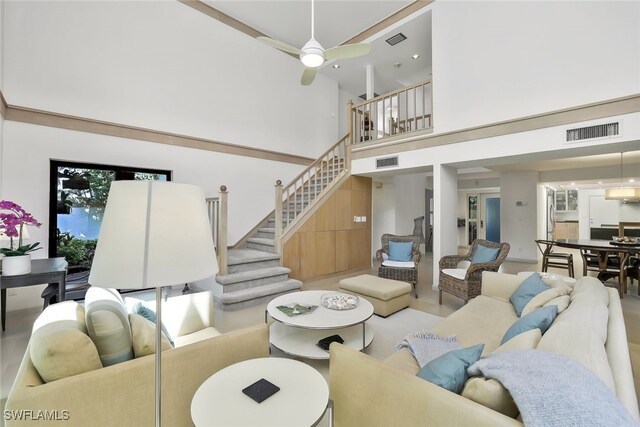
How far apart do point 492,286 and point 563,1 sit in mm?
3942

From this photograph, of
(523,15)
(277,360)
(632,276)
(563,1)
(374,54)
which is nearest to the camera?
(277,360)

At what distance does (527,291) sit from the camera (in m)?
2.63

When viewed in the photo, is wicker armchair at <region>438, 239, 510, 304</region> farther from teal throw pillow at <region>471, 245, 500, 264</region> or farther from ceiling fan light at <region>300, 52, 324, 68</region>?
ceiling fan light at <region>300, 52, 324, 68</region>

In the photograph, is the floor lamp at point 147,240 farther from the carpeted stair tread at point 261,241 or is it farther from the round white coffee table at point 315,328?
the carpeted stair tread at point 261,241

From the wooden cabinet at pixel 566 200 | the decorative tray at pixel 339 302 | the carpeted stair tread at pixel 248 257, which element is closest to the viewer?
the decorative tray at pixel 339 302

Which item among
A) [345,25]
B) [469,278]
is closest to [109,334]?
[469,278]

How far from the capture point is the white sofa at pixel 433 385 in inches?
39.3

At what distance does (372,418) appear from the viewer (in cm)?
127

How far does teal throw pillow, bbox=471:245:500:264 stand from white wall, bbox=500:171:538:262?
14.9ft

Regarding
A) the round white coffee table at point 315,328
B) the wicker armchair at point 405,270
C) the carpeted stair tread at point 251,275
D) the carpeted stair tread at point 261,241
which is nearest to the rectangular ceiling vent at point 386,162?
the wicker armchair at point 405,270

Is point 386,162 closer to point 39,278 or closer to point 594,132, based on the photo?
point 594,132

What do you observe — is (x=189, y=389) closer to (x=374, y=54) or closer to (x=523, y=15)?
(x=523, y=15)

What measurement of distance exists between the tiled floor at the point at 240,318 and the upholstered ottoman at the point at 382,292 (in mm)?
436

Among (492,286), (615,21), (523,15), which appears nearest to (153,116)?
(492,286)
